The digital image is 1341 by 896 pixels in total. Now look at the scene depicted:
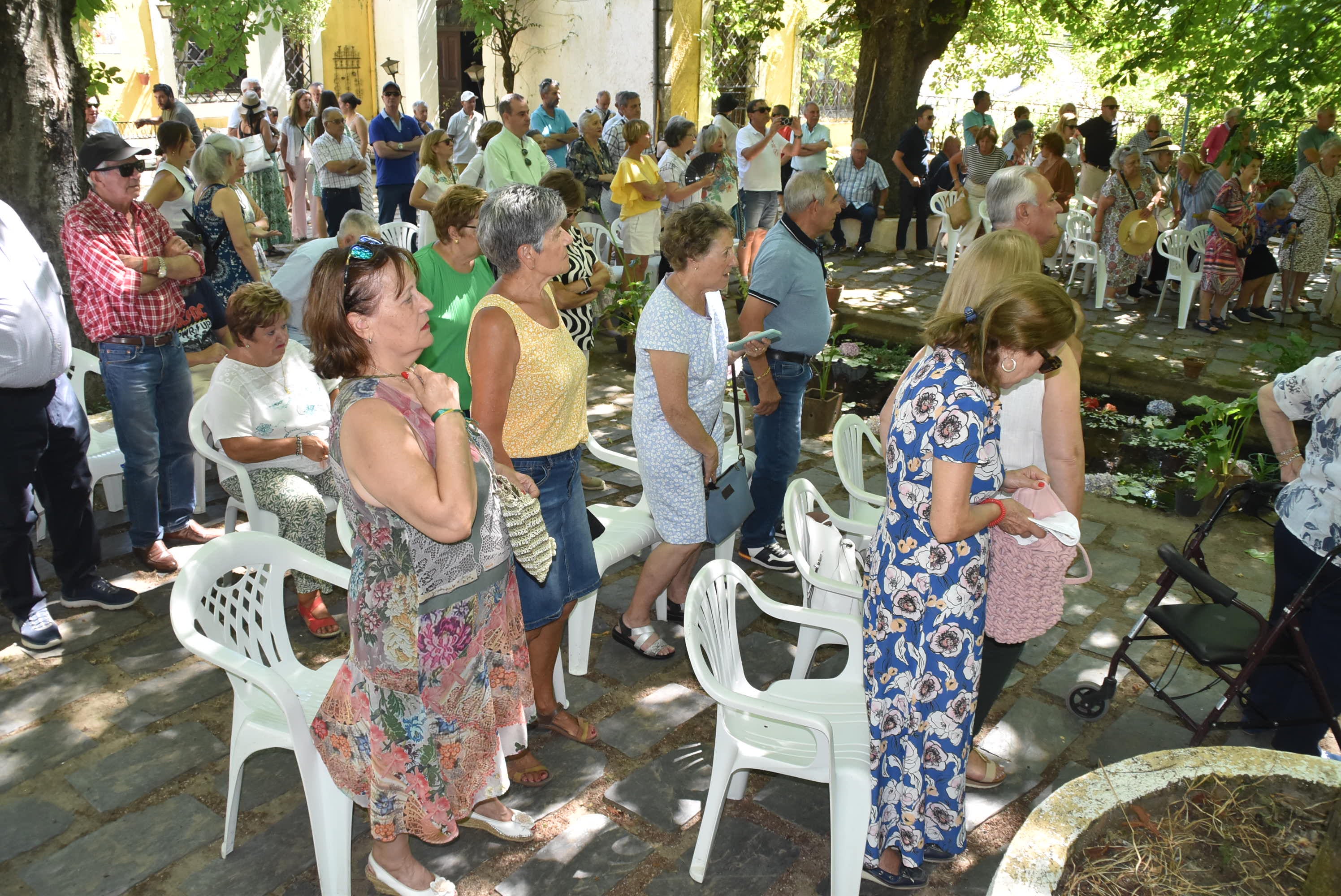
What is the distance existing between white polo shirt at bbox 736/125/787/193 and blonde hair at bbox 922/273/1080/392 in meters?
8.60

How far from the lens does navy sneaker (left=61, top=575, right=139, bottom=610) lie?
4297 millimetres

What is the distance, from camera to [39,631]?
13.1 ft

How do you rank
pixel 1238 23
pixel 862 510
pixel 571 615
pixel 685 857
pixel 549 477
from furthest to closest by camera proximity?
pixel 1238 23, pixel 862 510, pixel 571 615, pixel 549 477, pixel 685 857

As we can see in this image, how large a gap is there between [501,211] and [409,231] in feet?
18.6

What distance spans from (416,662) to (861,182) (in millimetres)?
11117

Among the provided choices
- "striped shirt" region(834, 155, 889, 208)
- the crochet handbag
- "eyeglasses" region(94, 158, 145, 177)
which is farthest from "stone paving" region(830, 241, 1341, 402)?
the crochet handbag

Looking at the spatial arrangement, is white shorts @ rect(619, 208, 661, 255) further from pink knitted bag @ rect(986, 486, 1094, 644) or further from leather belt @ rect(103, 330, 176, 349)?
pink knitted bag @ rect(986, 486, 1094, 644)

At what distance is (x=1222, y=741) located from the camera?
375 cm

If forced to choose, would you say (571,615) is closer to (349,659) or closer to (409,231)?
(349,659)

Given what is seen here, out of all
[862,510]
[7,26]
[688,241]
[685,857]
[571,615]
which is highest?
[7,26]

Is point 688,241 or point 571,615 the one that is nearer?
point 688,241

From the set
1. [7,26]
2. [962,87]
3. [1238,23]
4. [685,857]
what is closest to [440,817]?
[685,857]

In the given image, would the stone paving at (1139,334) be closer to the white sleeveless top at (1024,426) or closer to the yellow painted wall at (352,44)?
the white sleeveless top at (1024,426)

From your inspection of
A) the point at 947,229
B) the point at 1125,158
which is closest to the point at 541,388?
the point at 1125,158
